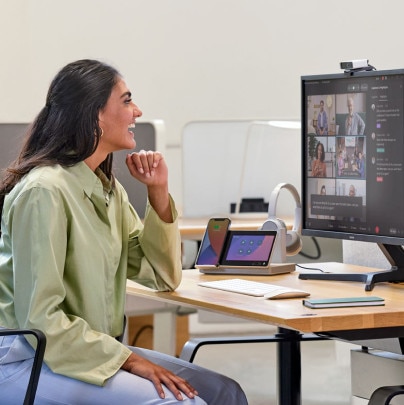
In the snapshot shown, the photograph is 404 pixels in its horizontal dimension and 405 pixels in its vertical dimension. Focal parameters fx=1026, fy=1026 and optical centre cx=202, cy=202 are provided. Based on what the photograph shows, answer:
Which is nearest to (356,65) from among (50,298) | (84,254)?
(84,254)

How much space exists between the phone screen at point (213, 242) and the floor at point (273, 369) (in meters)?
1.19

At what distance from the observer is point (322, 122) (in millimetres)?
2621

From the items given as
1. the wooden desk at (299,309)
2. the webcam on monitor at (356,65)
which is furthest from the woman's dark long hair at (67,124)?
the webcam on monitor at (356,65)

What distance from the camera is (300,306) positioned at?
2.12 m

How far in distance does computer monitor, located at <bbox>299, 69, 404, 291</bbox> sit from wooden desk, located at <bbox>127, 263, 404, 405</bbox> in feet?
0.23

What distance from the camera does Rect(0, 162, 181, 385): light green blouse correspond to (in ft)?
6.54

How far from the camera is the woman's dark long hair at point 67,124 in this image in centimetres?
220

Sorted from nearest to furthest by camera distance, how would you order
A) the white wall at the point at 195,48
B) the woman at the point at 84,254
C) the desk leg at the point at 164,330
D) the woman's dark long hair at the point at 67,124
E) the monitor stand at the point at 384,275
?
the woman at the point at 84,254, the woman's dark long hair at the point at 67,124, the monitor stand at the point at 384,275, the desk leg at the point at 164,330, the white wall at the point at 195,48

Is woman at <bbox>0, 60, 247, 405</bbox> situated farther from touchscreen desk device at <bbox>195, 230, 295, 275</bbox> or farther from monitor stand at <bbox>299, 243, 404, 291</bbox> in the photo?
A: monitor stand at <bbox>299, 243, 404, 291</bbox>

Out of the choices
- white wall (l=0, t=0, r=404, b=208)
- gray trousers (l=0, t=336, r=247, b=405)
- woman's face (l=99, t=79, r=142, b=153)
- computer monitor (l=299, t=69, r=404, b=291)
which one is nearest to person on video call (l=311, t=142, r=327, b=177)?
computer monitor (l=299, t=69, r=404, b=291)

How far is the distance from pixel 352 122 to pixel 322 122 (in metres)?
0.11

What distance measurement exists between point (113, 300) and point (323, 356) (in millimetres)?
2976

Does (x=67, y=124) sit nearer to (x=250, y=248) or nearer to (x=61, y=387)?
(x=61, y=387)

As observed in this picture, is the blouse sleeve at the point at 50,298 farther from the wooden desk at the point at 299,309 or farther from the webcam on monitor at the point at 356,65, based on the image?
the webcam on monitor at the point at 356,65
